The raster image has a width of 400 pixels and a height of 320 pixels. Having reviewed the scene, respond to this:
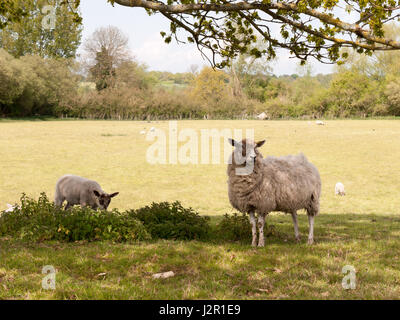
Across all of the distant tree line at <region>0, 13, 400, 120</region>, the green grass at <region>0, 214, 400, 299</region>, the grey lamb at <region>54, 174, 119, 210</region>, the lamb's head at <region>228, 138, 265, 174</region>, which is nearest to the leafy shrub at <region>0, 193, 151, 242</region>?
the green grass at <region>0, 214, 400, 299</region>

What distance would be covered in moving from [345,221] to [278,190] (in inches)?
217

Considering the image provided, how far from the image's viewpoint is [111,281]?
5.75 m

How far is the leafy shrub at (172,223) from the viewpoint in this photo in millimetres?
9062

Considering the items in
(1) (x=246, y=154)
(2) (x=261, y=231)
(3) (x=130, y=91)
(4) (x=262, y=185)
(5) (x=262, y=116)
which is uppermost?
(3) (x=130, y=91)

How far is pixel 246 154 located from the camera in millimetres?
8344

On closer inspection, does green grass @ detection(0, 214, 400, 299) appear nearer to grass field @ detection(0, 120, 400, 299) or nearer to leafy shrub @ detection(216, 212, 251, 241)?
grass field @ detection(0, 120, 400, 299)

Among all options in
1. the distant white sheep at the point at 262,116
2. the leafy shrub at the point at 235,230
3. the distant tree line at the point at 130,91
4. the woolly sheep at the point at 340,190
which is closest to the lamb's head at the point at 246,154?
the leafy shrub at the point at 235,230

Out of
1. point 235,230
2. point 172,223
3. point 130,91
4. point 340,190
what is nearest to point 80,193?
point 172,223

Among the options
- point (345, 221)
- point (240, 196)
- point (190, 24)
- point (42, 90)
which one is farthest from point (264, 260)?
point (42, 90)

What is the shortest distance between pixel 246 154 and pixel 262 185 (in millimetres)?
790

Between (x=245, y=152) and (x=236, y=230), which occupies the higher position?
(x=245, y=152)

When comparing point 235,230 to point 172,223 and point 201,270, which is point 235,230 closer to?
point 172,223

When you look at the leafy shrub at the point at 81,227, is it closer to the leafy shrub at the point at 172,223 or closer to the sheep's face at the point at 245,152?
Result: the leafy shrub at the point at 172,223

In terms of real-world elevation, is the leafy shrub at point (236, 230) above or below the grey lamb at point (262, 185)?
below
